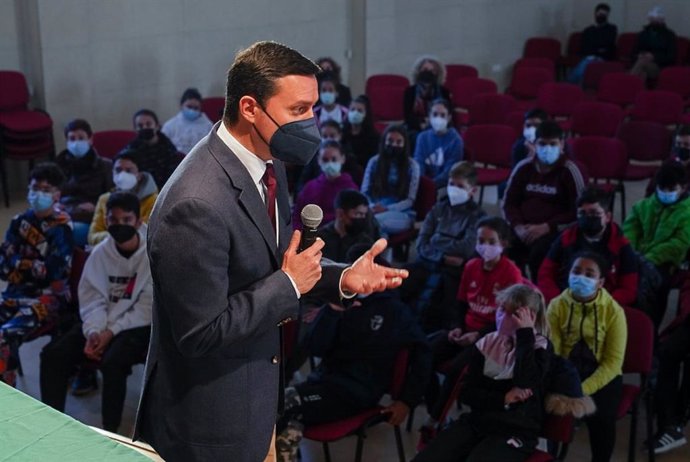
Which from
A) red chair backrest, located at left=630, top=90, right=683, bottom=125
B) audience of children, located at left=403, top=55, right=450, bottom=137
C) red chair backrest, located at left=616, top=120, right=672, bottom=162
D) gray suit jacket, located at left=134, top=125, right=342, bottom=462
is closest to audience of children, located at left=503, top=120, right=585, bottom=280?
red chair backrest, located at left=616, top=120, right=672, bottom=162

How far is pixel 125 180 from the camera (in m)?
6.84

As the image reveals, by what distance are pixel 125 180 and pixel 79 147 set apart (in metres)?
1.03

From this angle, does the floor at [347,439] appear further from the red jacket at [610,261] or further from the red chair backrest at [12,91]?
the red chair backrest at [12,91]

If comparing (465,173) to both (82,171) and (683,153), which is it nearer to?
(683,153)

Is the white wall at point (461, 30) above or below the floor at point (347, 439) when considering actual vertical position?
above

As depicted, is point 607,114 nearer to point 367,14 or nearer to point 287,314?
point 367,14

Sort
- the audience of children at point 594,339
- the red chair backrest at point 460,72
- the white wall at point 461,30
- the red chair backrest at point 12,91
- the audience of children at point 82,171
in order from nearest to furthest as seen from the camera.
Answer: the audience of children at point 594,339 → the audience of children at point 82,171 → the red chair backrest at point 12,91 → the red chair backrest at point 460,72 → the white wall at point 461,30

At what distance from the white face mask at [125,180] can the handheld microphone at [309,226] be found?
15.2 ft

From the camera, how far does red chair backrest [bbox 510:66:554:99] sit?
1134cm

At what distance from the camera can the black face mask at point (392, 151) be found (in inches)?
291

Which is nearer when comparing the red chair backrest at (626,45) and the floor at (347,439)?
the floor at (347,439)

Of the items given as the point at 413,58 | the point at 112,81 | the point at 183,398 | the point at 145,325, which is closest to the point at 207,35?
the point at 112,81

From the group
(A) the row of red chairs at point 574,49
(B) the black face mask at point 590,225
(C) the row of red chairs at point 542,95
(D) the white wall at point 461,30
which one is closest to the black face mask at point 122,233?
Answer: (B) the black face mask at point 590,225

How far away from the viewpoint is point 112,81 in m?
9.70
